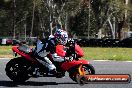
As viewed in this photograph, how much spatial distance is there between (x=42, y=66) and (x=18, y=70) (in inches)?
26.2

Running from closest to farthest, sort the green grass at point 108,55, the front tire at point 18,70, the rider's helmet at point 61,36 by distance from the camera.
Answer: the rider's helmet at point 61,36 < the front tire at point 18,70 < the green grass at point 108,55

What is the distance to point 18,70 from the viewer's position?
38.5ft

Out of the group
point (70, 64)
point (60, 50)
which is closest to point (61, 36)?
point (60, 50)

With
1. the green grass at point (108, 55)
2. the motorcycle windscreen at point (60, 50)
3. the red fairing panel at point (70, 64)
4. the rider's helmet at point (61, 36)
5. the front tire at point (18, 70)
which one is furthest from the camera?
the green grass at point (108, 55)

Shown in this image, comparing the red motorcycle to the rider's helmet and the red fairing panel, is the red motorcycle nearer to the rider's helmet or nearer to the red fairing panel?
the red fairing panel

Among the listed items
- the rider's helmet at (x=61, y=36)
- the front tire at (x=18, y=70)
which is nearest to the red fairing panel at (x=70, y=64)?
the rider's helmet at (x=61, y=36)

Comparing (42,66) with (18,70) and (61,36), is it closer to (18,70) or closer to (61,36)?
(18,70)

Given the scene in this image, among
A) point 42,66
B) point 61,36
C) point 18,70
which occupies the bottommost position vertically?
point 18,70

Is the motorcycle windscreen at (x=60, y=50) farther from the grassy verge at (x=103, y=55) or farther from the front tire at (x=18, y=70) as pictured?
the grassy verge at (x=103, y=55)

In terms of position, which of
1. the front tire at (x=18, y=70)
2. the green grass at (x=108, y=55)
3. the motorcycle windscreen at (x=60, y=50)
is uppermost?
the motorcycle windscreen at (x=60, y=50)

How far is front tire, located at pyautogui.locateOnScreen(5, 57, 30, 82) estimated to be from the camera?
1169cm

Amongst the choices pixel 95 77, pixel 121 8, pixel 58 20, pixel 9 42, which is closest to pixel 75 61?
pixel 95 77

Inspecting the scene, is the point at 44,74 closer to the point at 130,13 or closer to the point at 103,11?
the point at 103,11

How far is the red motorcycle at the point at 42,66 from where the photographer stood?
11336 mm
